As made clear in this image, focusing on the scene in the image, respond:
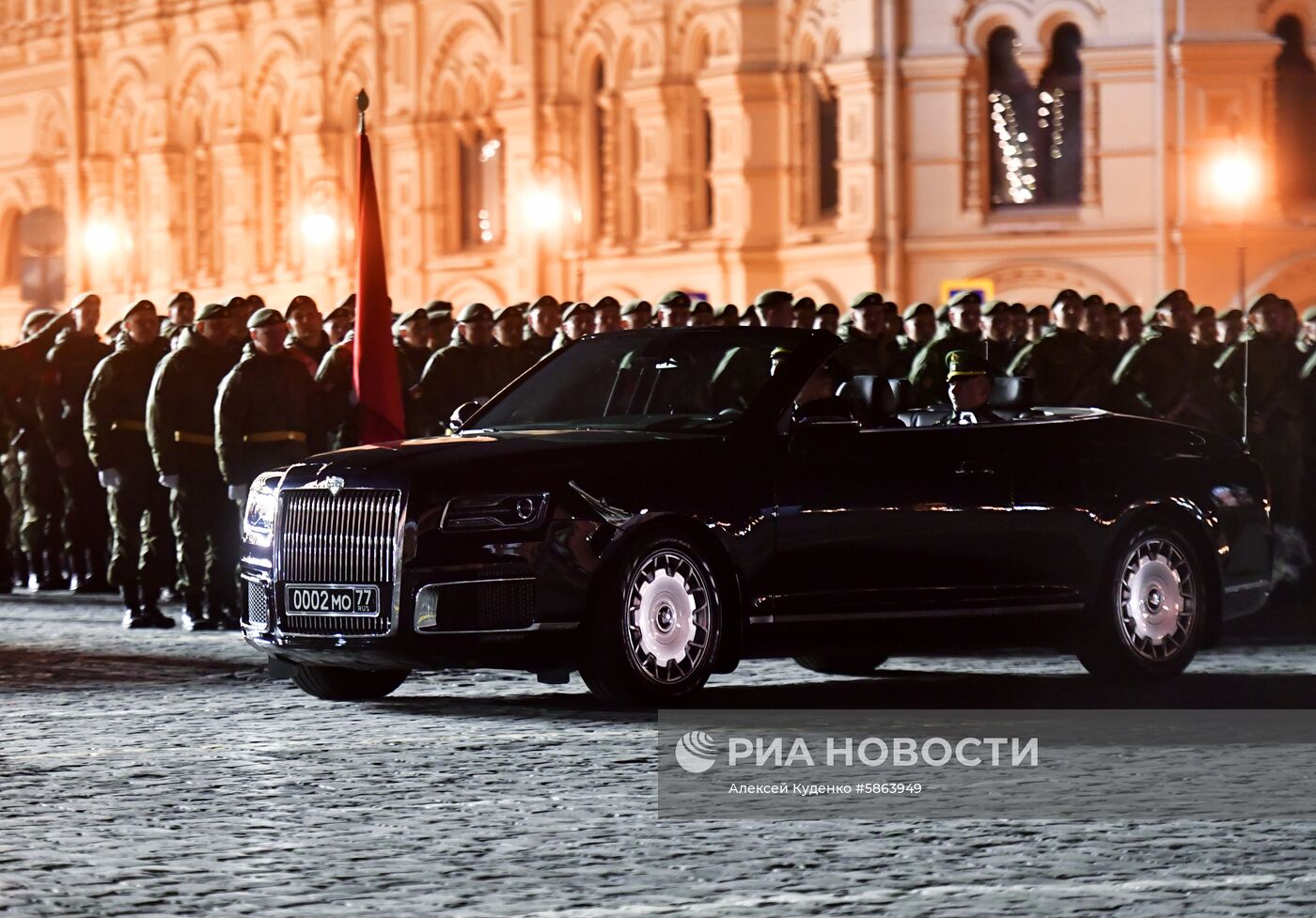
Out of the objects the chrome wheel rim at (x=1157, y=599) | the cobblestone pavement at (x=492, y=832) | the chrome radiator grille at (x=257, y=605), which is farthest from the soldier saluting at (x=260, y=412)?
the chrome wheel rim at (x=1157, y=599)

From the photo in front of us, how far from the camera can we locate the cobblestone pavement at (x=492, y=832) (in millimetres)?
7805

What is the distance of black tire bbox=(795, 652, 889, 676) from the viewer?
562 inches

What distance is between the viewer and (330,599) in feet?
40.2

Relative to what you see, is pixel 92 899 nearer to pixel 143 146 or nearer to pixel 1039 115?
pixel 1039 115

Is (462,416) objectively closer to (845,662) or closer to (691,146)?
(845,662)

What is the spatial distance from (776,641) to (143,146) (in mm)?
43760

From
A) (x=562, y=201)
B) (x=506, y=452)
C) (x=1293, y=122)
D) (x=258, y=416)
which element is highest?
(x=1293, y=122)

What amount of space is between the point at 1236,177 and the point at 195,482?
2142 centimetres

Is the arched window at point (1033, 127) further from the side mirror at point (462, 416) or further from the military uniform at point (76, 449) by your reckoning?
the side mirror at point (462, 416)

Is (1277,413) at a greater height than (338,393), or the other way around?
(338,393)

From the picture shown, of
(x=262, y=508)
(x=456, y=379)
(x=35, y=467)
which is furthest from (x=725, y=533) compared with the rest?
(x=35, y=467)

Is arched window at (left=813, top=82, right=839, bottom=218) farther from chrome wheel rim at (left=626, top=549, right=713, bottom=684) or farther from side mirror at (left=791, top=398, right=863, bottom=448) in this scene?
chrome wheel rim at (left=626, top=549, right=713, bottom=684)

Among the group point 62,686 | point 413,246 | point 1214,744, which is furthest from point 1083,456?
point 413,246

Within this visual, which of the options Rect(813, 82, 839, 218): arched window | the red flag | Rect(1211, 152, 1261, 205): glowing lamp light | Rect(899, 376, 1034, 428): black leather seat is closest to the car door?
Rect(899, 376, 1034, 428): black leather seat
